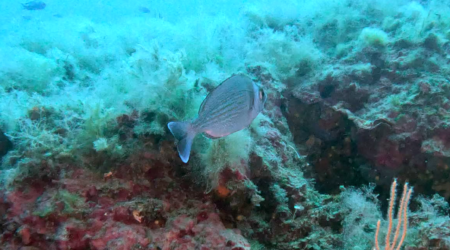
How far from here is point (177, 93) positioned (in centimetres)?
304

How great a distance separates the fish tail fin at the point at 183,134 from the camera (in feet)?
6.71

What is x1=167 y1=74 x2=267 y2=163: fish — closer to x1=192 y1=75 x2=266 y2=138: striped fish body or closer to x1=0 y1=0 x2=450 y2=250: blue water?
x1=192 y1=75 x2=266 y2=138: striped fish body

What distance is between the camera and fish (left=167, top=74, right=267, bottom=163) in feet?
6.77

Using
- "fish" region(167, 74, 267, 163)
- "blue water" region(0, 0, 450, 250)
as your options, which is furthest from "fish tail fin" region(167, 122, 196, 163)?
"blue water" region(0, 0, 450, 250)

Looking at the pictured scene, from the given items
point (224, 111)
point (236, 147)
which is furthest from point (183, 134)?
point (236, 147)

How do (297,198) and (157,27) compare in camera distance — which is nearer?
(297,198)

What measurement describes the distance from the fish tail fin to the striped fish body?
6 cm

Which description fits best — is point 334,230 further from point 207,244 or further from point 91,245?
point 91,245

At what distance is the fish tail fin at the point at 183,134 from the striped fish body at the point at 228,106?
0.06m

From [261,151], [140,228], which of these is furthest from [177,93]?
[140,228]

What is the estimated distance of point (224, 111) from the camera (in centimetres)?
209

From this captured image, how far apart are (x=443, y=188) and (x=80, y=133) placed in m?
5.37

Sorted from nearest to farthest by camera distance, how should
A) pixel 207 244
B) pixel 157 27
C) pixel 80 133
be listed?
pixel 207 244
pixel 80 133
pixel 157 27

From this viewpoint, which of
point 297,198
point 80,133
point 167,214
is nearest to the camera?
point 167,214
